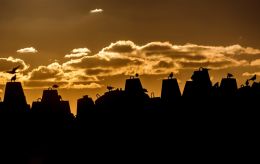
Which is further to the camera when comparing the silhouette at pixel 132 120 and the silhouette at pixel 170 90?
the silhouette at pixel 170 90

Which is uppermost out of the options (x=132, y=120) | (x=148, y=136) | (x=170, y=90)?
(x=170, y=90)

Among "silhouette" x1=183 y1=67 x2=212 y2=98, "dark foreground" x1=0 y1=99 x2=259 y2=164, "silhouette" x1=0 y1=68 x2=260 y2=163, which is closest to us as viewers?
"dark foreground" x1=0 y1=99 x2=259 y2=164

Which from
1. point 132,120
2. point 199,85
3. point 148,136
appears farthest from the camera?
point 199,85

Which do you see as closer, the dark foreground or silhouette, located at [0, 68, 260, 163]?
the dark foreground

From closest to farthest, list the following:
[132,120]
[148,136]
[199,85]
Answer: [148,136], [132,120], [199,85]

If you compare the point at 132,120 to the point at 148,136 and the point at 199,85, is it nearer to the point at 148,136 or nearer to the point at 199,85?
the point at 148,136

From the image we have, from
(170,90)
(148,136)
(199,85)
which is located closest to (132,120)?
(148,136)

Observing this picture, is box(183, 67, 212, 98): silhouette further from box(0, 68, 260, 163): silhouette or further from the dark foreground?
the dark foreground

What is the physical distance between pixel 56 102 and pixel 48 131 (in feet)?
14.5

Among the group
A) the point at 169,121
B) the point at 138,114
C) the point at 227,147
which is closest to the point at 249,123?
the point at 227,147

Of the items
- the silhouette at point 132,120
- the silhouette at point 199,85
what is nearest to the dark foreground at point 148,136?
the silhouette at point 132,120

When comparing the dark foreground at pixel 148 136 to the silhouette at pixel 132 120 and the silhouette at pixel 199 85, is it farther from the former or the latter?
the silhouette at pixel 199 85

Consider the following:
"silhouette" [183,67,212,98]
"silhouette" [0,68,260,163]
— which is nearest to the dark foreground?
"silhouette" [0,68,260,163]

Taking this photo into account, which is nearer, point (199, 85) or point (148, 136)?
point (148, 136)
